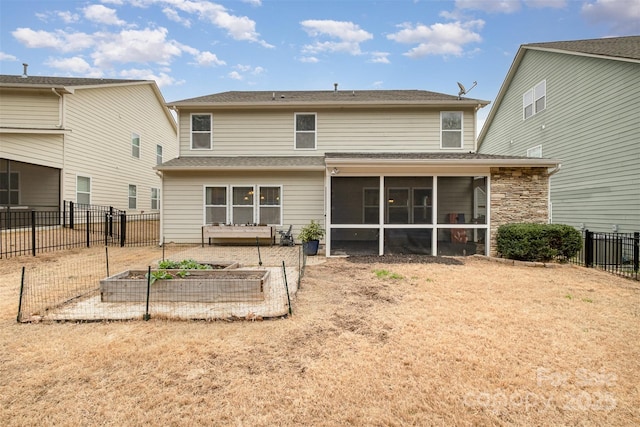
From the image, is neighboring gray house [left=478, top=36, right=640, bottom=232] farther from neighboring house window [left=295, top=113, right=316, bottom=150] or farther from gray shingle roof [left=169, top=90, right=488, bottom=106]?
neighboring house window [left=295, top=113, right=316, bottom=150]

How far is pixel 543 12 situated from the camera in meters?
15.8

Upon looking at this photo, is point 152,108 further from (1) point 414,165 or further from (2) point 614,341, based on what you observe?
(2) point 614,341

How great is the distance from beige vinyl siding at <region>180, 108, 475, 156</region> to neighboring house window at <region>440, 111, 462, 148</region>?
0.19 meters

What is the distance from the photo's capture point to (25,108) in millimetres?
11867

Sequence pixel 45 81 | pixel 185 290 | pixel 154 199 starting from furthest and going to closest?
1. pixel 154 199
2. pixel 45 81
3. pixel 185 290

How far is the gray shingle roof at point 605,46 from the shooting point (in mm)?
9508

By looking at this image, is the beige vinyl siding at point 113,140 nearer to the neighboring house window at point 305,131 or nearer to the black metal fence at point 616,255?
the neighboring house window at point 305,131

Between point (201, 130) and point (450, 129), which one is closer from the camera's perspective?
point (450, 129)

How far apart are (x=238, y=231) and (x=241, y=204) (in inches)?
40.1

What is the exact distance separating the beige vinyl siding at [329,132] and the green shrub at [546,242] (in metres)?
4.85

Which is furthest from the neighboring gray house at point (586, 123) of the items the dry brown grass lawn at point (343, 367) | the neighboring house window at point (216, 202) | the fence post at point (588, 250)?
the neighboring house window at point (216, 202)

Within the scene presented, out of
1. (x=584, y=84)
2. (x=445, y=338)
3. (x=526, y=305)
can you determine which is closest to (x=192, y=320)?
(x=445, y=338)

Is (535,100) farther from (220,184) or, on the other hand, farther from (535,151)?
(220,184)

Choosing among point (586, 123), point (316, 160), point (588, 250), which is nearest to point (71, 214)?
point (316, 160)
